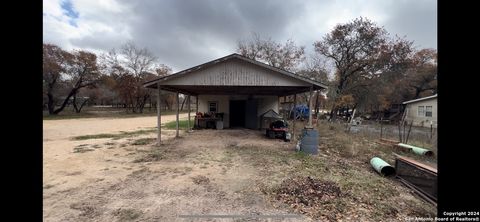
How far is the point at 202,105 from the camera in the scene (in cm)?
1697

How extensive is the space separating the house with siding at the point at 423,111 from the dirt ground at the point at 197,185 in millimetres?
19488

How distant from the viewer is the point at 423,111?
2270cm

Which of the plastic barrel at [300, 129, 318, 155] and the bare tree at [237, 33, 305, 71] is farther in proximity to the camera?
the bare tree at [237, 33, 305, 71]

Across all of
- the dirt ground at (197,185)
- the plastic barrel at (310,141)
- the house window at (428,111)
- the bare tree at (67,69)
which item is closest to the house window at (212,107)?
the dirt ground at (197,185)

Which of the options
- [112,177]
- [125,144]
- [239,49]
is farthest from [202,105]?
[239,49]

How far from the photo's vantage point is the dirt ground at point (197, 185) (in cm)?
374

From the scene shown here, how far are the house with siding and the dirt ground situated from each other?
1949 cm

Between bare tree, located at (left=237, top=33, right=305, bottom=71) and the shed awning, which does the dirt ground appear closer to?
the shed awning

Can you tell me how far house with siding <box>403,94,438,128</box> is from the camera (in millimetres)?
21206

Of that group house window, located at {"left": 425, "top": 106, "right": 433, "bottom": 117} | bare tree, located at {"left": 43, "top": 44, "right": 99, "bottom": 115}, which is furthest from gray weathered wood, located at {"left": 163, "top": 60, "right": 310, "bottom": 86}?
bare tree, located at {"left": 43, "top": 44, "right": 99, "bottom": 115}

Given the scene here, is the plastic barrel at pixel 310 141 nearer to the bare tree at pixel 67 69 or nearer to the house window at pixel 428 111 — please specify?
the house window at pixel 428 111

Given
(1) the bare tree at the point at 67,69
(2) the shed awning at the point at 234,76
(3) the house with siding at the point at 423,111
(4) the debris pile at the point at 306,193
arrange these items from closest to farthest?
(4) the debris pile at the point at 306,193, (2) the shed awning at the point at 234,76, (3) the house with siding at the point at 423,111, (1) the bare tree at the point at 67,69

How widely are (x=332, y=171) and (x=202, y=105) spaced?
12.3 meters
